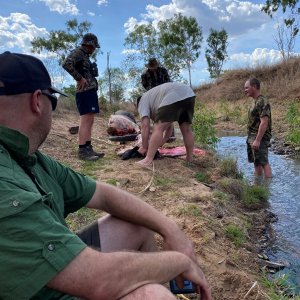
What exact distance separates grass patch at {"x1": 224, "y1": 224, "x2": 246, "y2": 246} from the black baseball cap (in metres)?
2.58

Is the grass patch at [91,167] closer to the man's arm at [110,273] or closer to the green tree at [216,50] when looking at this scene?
the man's arm at [110,273]

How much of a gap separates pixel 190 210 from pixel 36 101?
259cm

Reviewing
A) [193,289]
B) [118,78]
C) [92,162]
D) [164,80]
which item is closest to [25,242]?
[193,289]

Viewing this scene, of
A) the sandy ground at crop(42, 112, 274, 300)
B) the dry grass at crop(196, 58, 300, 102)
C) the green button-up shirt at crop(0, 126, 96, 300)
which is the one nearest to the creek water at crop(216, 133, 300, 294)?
the sandy ground at crop(42, 112, 274, 300)

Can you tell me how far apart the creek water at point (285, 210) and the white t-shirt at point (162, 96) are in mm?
1896

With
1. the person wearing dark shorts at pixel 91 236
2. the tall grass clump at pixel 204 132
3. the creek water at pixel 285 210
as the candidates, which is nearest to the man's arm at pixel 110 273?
the person wearing dark shorts at pixel 91 236

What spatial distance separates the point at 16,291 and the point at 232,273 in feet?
6.65

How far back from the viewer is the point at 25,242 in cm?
118

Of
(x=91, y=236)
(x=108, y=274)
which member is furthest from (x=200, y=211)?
(x=108, y=274)

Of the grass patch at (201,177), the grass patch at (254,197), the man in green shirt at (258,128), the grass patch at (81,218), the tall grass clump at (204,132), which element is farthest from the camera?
the tall grass clump at (204,132)

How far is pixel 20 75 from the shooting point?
1445mm

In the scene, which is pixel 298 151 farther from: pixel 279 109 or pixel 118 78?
pixel 118 78

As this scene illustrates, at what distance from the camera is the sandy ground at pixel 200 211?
2818 millimetres

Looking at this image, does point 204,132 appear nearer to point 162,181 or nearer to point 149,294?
point 162,181
